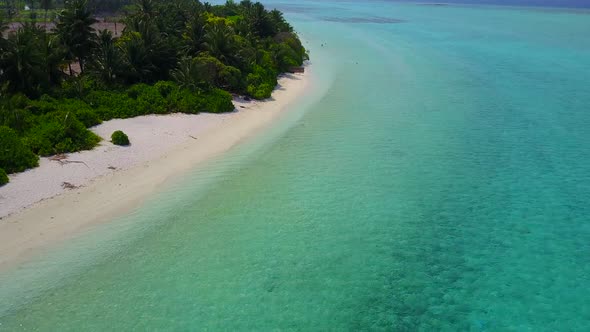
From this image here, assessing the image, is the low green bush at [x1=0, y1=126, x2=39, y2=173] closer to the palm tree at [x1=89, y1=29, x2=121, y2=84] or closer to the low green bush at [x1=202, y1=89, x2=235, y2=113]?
the palm tree at [x1=89, y1=29, x2=121, y2=84]

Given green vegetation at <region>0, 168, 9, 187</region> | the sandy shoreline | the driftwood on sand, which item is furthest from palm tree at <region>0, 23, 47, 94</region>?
green vegetation at <region>0, 168, 9, 187</region>

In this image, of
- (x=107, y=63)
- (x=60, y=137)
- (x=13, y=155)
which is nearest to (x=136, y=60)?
(x=107, y=63)

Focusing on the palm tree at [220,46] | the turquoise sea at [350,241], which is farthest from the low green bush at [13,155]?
the palm tree at [220,46]

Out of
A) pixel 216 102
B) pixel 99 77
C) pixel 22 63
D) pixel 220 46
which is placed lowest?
pixel 216 102

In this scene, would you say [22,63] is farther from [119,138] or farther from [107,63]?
[119,138]

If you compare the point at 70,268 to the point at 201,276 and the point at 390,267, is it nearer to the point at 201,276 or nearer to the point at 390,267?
the point at 201,276

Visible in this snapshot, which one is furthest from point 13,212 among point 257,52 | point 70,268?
point 257,52
